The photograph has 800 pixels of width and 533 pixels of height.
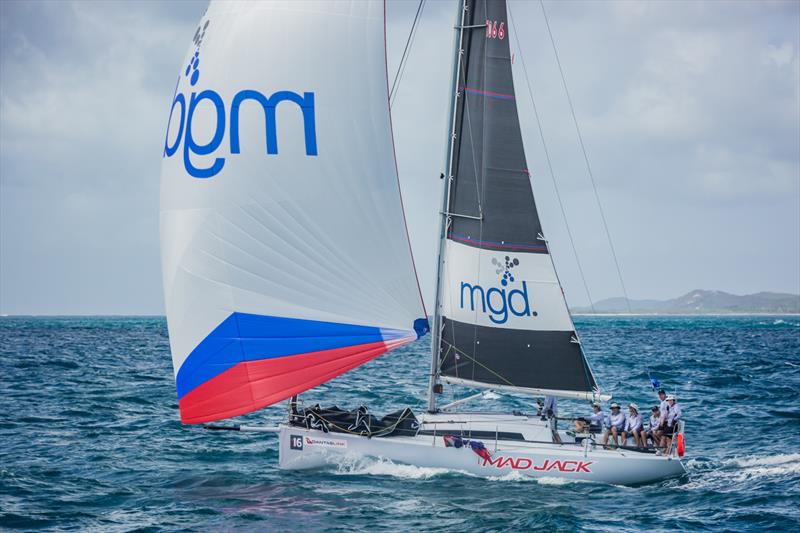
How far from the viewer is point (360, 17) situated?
17875 mm

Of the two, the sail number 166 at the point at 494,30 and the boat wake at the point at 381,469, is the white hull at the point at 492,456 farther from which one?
the sail number 166 at the point at 494,30

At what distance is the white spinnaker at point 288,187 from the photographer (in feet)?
56.3

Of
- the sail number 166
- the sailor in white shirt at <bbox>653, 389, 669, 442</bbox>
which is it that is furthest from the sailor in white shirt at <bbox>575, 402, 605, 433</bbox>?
the sail number 166

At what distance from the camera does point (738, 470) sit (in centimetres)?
1938

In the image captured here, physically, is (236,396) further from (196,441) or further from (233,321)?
(196,441)

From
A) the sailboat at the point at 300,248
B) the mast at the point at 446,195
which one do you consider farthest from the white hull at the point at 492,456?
the mast at the point at 446,195

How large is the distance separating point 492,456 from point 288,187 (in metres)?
6.95

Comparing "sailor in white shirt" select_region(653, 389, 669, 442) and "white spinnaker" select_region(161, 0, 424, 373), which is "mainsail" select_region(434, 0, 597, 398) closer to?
"sailor in white shirt" select_region(653, 389, 669, 442)

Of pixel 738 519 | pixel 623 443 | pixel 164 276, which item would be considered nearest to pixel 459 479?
pixel 623 443

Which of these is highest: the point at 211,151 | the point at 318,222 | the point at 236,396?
the point at 211,151

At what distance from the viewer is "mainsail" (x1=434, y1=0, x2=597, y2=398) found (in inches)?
771

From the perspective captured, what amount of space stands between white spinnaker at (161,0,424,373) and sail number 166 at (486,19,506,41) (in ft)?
9.86

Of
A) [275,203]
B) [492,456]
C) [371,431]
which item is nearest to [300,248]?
[275,203]

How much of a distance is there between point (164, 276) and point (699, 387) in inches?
1026
